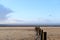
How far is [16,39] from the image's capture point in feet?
48.2
